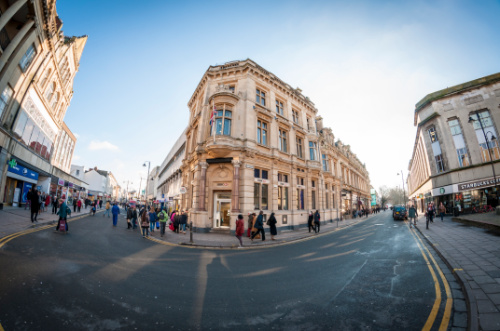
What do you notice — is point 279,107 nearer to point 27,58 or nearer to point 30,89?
point 27,58

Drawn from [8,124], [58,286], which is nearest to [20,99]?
[8,124]

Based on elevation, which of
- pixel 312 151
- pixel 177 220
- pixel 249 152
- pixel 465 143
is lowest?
pixel 177 220

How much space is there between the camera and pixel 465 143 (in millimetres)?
25406

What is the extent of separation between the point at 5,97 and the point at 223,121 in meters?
18.0

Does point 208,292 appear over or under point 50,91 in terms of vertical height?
under

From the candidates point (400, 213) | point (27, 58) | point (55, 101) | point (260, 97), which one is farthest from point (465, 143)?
point (55, 101)

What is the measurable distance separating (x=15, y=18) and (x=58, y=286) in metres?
24.3

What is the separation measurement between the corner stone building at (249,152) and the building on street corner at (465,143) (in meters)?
17.1

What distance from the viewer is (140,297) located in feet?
13.9

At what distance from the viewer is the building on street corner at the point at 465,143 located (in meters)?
23.5

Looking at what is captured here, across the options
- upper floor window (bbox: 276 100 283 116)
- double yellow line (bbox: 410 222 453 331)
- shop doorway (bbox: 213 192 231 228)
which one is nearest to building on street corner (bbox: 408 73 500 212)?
upper floor window (bbox: 276 100 283 116)

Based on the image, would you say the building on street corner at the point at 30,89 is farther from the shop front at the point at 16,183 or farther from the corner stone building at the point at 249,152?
the corner stone building at the point at 249,152

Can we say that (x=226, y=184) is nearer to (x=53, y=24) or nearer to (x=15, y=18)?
(x=15, y=18)

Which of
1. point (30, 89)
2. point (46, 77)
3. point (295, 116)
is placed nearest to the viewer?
point (30, 89)
